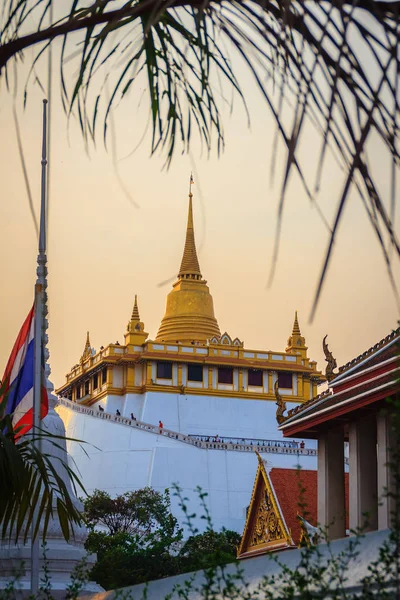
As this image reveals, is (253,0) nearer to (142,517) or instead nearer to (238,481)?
(142,517)

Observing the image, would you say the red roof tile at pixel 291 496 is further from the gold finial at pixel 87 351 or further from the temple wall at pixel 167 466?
the gold finial at pixel 87 351

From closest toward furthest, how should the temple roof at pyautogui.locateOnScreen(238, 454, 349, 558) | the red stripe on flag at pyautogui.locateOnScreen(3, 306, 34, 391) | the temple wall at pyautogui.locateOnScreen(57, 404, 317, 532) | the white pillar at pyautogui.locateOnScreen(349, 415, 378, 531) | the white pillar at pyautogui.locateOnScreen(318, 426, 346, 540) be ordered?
the red stripe on flag at pyautogui.locateOnScreen(3, 306, 34, 391) < the white pillar at pyautogui.locateOnScreen(349, 415, 378, 531) < the white pillar at pyautogui.locateOnScreen(318, 426, 346, 540) < the temple roof at pyautogui.locateOnScreen(238, 454, 349, 558) < the temple wall at pyautogui.locateOnScreen(57, 404, 317, 532)

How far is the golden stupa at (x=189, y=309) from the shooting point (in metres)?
63.8

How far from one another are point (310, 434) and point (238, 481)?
101ft

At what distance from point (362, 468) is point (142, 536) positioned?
2376cm

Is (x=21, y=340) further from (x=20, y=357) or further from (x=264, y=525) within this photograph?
(x=264, y=525)

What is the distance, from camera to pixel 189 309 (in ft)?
212

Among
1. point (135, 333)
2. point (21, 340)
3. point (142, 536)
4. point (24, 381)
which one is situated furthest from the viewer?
point (135, 333)

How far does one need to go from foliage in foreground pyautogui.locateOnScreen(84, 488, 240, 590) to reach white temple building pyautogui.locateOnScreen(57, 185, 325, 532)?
3.52 meters

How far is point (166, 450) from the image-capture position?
164 ft

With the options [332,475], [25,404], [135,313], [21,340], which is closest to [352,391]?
[332,475]

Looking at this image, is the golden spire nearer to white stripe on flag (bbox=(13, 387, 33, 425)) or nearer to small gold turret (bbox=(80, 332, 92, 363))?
small gold turret (bbox=(80, 332, 92, 363))

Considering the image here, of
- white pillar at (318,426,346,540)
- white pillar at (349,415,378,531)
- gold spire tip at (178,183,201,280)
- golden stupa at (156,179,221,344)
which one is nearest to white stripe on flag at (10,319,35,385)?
white pillar at (349,415,378,531)

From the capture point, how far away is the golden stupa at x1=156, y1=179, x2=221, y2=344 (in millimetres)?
63750
